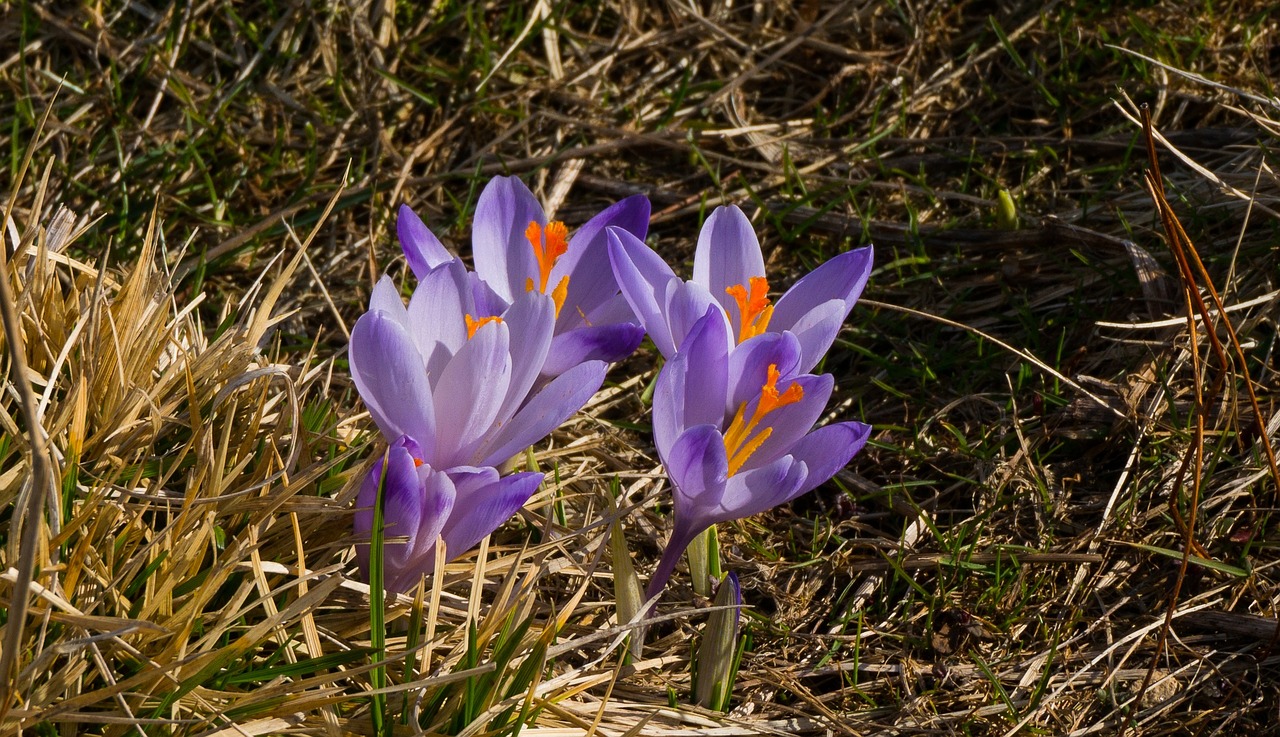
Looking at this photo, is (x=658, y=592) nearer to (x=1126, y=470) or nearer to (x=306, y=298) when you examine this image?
(x=1126, y=470)

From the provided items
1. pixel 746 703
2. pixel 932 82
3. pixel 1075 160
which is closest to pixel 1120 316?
pixel 1075 160

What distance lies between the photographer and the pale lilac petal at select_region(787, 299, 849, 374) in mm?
1358

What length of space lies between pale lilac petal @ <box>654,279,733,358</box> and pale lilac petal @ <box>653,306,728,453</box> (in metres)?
0.04

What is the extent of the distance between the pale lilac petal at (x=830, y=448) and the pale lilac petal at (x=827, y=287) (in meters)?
0.18

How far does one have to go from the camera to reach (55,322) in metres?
1.59

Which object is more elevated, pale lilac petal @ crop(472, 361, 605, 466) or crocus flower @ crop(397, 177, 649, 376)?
crocus flower @ crop(397, 177, 649, 376)

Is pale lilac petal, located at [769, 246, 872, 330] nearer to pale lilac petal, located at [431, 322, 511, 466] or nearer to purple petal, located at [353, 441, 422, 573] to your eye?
pale lilac petal, located at [431, 322, 511, 466]

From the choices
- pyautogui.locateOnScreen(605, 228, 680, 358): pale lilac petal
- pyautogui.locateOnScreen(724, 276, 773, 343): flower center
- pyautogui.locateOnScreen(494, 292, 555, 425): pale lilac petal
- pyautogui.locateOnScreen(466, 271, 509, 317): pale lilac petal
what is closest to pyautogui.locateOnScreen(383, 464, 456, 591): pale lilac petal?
pyautogui.locateOnScreen(494, 292, 555, 425): pale lilac petal

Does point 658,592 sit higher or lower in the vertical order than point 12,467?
lower

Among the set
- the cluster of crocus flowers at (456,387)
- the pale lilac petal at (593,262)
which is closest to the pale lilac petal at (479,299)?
the cluster of crocus flowers at (456,387)

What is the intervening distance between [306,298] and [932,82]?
1.56 meters

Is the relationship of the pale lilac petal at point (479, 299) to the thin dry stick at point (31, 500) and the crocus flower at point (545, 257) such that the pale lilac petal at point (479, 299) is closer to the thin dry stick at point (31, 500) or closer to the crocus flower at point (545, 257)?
the crocus flower at point (545, 257)

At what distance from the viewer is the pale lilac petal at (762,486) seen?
1.25m

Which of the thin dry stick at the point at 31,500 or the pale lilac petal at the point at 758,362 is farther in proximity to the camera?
the pale lilac petal at the point at 758,362
